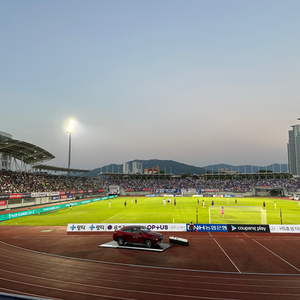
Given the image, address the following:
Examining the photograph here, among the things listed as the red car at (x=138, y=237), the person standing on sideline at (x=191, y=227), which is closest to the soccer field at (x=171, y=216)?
the person standing on sideline at (x=191, y=227)

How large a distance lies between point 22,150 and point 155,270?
61.6 meters

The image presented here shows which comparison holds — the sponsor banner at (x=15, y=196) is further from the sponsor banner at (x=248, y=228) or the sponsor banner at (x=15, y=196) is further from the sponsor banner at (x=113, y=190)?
the sponsor banner at (x=113, y=190)

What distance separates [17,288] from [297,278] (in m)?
15.4

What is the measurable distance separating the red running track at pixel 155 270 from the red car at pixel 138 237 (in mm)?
1234

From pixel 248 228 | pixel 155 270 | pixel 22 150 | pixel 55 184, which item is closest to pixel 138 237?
pixel 155 270

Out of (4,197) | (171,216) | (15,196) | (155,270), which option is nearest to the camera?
(155,270)

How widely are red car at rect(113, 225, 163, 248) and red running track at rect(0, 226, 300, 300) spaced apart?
4.05ft

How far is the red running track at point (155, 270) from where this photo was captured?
11.6 m

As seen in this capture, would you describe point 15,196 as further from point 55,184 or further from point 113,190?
point 113,190

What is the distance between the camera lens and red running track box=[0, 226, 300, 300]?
11641 millimetres

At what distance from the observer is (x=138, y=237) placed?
2022 centimetres

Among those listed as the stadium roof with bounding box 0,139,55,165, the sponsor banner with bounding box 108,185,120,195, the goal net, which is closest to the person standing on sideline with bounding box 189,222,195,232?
the goal net

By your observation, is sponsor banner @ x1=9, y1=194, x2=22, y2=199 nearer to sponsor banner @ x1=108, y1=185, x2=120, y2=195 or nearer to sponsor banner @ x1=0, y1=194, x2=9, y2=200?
sponsor banner @ x1=0, y1=194, x2=9, y2=200

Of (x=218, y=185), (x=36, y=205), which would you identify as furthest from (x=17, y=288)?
(x=218, y=185)
